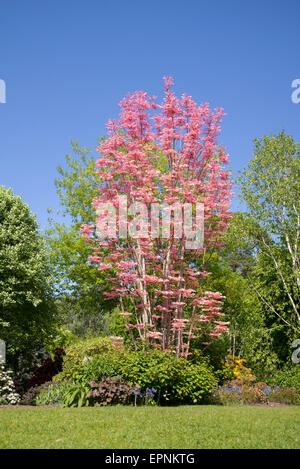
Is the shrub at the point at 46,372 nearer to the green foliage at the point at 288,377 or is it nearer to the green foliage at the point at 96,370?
the green foliage at the point at 96,370

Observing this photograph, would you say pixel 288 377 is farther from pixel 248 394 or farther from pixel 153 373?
pixel 153 373

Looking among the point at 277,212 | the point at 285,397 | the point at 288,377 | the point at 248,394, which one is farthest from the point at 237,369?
the point at 277,212

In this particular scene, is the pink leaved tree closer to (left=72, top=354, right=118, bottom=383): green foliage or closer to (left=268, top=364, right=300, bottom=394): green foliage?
(left=72, top=354, right=118, bottom=383): green foliage

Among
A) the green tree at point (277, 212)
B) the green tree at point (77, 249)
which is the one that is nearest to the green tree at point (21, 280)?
the green tree at point (77, 249)

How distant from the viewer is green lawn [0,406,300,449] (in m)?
5.41

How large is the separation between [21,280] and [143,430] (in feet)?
40.7

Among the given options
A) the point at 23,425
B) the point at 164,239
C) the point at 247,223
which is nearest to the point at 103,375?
the point at 23,425

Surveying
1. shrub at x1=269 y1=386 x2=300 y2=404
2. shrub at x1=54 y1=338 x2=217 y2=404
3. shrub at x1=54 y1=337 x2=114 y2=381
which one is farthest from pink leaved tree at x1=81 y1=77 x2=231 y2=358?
shrub at x1=269 y1=386 x2=300 y2=404

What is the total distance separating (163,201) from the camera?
43.3ft

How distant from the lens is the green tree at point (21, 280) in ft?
54.7

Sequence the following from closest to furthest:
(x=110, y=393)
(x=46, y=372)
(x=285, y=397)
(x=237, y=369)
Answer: (x=110, y=393)
(x=285, y=397)
(x=46, y=372)
(x=237, y=369)
